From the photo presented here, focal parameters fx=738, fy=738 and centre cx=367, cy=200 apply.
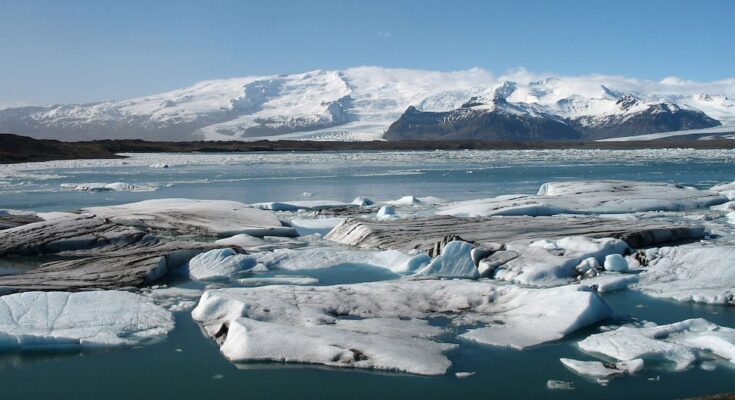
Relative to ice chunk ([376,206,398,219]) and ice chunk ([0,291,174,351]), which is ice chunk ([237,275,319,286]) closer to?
ice chunk ([0,291,174,351])

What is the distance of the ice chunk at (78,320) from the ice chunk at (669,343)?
10.6 ft

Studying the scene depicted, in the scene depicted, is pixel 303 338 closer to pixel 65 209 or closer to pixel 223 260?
pixel 223 260

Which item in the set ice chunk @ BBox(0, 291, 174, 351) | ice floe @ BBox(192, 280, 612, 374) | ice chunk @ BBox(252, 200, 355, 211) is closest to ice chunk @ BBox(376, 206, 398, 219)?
ice chunk @ BBox(252, 200, 355, 211)

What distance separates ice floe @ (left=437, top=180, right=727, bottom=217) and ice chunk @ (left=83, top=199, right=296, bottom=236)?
3102 mm

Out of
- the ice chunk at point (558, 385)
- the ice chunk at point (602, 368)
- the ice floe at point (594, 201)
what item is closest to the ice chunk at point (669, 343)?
the ice chunk at point (602, 368)

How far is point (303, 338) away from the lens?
5.06 meters

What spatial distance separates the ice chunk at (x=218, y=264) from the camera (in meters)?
7.57

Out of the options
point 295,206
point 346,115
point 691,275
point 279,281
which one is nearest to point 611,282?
point 691,275

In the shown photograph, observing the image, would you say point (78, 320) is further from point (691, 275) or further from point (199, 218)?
point (691, 275)

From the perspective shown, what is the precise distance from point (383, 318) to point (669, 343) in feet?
6.76

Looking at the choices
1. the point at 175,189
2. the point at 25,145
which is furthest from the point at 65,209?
the point at 25,145

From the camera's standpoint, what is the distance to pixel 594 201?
12.9 meters

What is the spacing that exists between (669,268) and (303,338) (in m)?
4.12

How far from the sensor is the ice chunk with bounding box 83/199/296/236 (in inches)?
405
